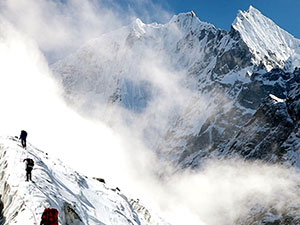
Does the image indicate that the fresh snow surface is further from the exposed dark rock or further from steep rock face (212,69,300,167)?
steep rock face (212,69,300,167)

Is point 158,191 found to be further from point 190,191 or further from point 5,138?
point 5,138

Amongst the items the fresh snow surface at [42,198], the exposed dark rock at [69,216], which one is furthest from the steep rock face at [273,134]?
the exposed dark rock at [69,216]

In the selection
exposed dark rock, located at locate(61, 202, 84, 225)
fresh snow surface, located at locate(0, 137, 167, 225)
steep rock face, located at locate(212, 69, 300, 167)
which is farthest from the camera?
steep rock face, located at locate(212, 69, 300, 167)

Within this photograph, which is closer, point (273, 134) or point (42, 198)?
point (42, 198)

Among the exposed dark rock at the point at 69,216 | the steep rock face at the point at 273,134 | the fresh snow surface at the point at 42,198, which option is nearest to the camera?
the fresh snow surface at the point at 42,198

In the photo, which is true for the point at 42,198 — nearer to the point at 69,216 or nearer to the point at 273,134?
the point at 69,216

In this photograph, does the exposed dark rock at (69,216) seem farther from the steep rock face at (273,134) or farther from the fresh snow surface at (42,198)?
the steep rock face at (273,134)

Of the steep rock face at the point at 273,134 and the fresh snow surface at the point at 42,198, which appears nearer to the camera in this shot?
the fresh snow surface at the point at 42,198

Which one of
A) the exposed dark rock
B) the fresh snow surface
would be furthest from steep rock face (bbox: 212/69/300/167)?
the exposed dark rock

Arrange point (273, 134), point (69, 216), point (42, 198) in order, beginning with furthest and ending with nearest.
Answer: point (273, 134) < point (69, 216) < point (42, 198)

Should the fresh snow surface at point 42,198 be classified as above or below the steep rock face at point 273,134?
below

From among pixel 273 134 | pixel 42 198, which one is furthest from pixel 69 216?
pixel 273 134

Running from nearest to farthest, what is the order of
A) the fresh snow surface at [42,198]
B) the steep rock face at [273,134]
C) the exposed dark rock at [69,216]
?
the fresh snow surface at [42,198]
the exposed dark rock at [69,216]
the steep rock face at [273,134]

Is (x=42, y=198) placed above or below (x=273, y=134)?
below
